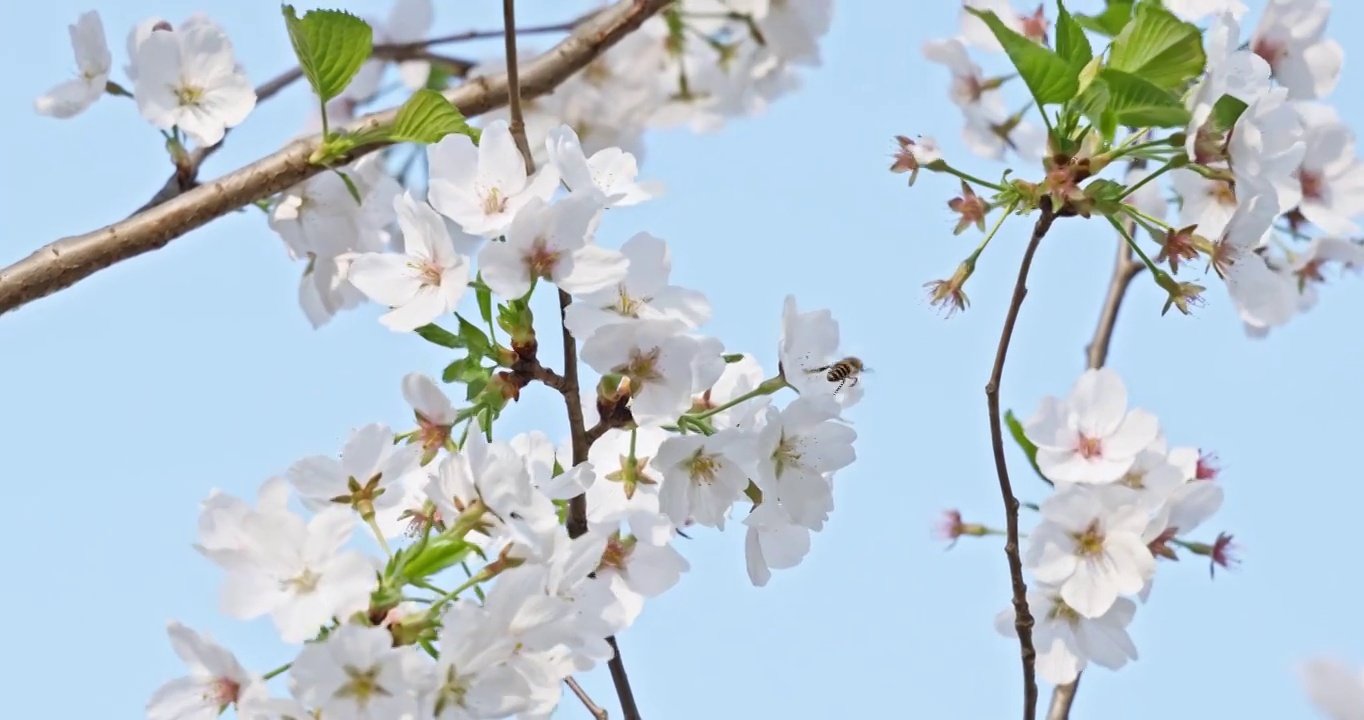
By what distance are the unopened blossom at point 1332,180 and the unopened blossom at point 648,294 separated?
1191 mm

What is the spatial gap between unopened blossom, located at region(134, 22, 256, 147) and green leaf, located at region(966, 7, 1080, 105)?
122 cm

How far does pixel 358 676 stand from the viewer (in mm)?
1394

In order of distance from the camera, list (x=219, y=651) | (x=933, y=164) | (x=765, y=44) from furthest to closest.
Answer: (x=765, y=44) < (x=933, y=164) < (x=219, y=651)

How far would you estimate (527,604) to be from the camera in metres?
1.46

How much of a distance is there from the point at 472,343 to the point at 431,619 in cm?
34

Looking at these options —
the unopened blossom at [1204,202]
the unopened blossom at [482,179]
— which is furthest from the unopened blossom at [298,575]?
the unopened blossom at [1204,202]

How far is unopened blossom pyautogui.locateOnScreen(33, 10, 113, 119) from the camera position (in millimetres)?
2396

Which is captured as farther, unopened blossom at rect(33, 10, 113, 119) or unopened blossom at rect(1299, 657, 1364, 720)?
unopened blossom at rect(33, 10, 113, 119)

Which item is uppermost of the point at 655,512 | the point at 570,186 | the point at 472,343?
the point at 570,186

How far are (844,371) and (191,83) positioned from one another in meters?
1.22

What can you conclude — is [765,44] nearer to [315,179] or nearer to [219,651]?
[315,179]

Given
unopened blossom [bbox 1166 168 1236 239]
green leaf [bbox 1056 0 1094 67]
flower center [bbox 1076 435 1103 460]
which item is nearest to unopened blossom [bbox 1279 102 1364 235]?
unopened blossom [bbox 1166 168 1236 239]

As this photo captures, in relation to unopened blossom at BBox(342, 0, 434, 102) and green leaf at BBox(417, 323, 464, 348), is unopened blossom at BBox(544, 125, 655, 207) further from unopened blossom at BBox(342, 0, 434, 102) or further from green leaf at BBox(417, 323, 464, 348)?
unopened blossom at BBox(342, 0, 434, 102)

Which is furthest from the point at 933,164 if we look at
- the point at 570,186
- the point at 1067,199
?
the point at 570,186
